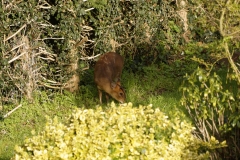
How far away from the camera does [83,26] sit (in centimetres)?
963

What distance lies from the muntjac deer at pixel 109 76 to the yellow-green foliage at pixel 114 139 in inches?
160

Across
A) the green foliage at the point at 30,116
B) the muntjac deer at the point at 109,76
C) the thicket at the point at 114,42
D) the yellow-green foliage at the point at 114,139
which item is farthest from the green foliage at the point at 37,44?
the yellow-green foliage at the point at 114,139

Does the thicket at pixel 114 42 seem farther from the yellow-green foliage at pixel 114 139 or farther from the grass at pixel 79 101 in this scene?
the yellow-green foliage at pixel 114 139

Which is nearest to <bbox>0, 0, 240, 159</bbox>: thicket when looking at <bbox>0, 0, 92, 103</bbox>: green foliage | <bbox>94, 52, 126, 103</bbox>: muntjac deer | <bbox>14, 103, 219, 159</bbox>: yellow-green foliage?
<bbox>0, 0, 92, 103</bbox>: green foliage

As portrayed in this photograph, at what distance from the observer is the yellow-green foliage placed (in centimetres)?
443

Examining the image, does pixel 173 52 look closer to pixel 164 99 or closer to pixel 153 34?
pixel 153 34

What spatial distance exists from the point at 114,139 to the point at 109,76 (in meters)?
4.85

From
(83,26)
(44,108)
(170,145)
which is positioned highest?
(83,26)

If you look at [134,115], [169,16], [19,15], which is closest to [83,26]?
[19,15]

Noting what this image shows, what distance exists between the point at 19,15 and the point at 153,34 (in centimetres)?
386

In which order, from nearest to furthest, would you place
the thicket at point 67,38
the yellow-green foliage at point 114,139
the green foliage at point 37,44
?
the yellow-green foliage at point 114,139 → the green foliage at point 37,44 → the thicket at point 67,38

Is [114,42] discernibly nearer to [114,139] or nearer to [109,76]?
[109,76]

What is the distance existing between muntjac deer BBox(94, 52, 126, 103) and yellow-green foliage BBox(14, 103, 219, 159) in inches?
160

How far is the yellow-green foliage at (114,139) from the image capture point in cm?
443
